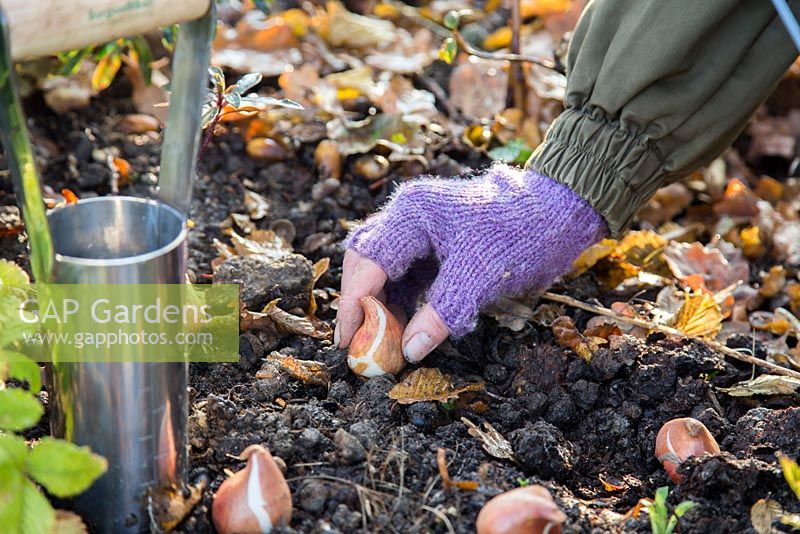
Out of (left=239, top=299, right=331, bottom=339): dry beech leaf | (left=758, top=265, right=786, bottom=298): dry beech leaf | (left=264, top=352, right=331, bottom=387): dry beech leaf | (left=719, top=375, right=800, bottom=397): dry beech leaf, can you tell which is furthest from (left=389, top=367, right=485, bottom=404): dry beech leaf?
(left=758, top=265, right=786, bottom=298): dry beech leaf

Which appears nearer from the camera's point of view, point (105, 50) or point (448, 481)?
point (448, 481)

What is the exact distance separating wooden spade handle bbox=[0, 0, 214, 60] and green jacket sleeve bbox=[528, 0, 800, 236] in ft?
2.99

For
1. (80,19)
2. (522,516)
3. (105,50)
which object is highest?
(80,19)

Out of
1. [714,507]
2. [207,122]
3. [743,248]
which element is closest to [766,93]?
[743,248]

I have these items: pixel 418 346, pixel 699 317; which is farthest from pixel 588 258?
pixel 418 346

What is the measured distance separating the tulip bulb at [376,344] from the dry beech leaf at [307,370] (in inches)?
2.0

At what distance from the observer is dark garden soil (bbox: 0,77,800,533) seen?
1386 mm

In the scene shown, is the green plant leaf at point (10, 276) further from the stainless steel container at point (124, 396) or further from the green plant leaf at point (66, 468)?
the green plant leaf at point (66, 468)

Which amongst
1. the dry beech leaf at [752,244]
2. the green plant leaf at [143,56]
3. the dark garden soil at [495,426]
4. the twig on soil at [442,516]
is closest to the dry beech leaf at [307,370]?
the dark garden soil at [495,426]

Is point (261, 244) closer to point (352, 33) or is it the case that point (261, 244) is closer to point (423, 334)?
point (423, 334)

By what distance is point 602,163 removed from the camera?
1.85m

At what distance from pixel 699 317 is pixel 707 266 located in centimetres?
43

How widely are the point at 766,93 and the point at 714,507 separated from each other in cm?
91

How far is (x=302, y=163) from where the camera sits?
8.18 ft
